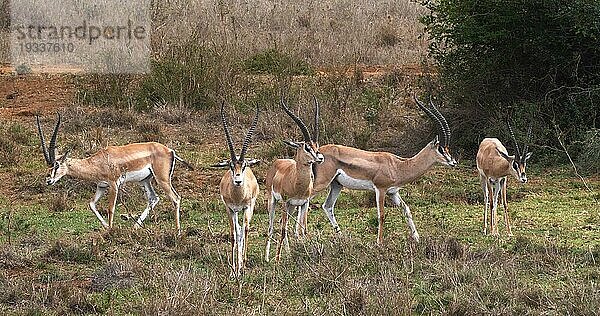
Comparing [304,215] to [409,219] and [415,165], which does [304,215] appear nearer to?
[409,219]

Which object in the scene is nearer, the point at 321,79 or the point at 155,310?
the point at 155,310

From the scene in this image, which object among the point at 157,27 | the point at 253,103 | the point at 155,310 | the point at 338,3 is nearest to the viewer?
the point at 155,310

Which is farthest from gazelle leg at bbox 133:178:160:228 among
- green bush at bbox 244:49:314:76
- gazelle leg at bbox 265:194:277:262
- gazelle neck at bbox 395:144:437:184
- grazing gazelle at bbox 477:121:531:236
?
green bush at bbox 244:49:314:76

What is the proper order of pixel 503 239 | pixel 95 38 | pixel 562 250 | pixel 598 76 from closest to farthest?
pixel 562 250 < pixel 503 239 < pixel 598 76 < pixel 95 38

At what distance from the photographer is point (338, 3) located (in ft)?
86.5

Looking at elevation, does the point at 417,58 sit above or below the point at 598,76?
below

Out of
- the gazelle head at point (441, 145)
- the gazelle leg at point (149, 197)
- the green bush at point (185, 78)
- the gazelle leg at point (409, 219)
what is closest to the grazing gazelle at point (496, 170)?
the gazelle head at point (441, 145)

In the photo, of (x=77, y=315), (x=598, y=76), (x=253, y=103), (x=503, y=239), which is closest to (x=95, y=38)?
(x=253, y=103)

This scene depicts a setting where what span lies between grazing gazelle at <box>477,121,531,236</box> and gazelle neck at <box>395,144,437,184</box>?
0.62m

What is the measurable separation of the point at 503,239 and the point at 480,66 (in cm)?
487

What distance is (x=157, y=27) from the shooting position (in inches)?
711

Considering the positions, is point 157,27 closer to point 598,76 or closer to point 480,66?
point 480,66

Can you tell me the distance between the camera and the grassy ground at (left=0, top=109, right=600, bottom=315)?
617 cm

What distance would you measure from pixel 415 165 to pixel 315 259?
81.2 inches
